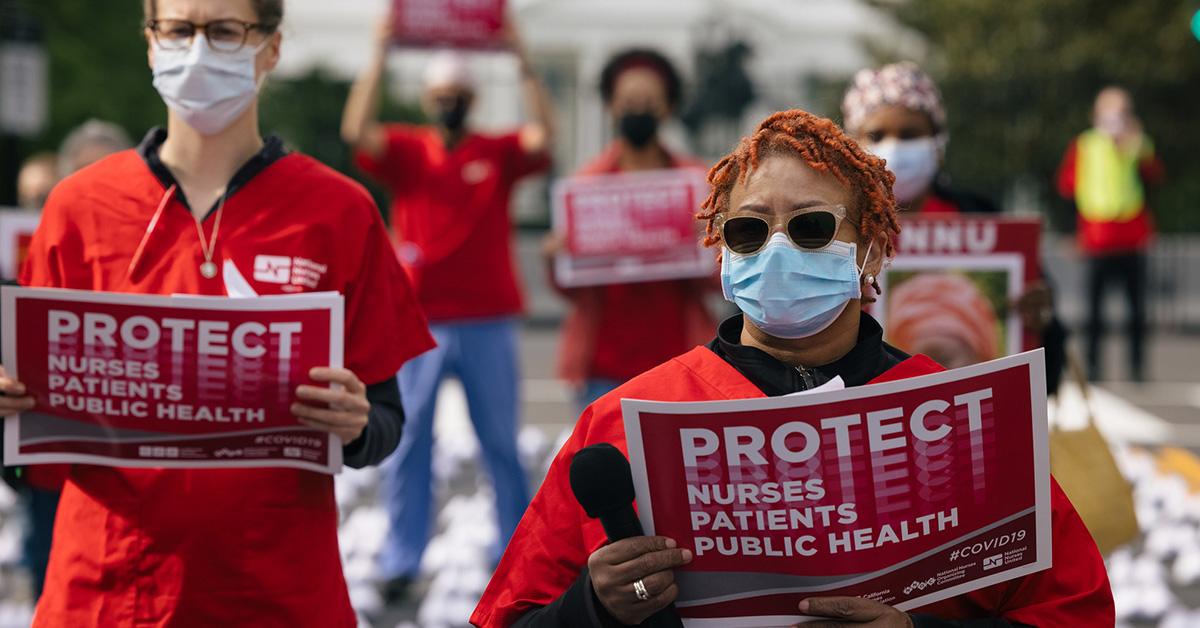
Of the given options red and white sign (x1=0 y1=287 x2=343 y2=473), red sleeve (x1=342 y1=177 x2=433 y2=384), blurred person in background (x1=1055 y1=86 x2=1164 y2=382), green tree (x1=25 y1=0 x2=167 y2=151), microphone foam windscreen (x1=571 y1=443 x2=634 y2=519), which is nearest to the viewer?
microphone foam windscreen (x1=571 y1=443 x2=634 y2=519)

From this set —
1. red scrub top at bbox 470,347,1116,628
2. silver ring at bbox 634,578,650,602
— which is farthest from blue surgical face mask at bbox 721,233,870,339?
silver ring at bbox 634,578,650,602

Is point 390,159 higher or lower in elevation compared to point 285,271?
higher

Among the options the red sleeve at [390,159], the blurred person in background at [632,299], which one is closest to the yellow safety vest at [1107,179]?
the blurred person in background at [632,299]

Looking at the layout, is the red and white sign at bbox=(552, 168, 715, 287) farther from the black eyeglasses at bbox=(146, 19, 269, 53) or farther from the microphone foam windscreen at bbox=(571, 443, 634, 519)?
the microphone foam windscreen at bbox=(571, 443, 634, 519)

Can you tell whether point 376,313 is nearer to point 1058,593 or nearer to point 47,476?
point 47,476

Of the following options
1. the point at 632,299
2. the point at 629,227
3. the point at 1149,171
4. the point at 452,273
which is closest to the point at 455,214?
the point at 452,273

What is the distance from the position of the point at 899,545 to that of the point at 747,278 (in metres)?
0.47

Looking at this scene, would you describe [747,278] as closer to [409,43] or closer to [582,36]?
[409,43]

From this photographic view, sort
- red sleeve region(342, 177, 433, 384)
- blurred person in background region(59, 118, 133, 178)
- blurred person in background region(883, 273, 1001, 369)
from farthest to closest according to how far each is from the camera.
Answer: blurred person in background region(59, 118, 133, 178) → blurred person in background region(883, 273, 1001, 369) → red sleeve region(342, 177, 433, 384)

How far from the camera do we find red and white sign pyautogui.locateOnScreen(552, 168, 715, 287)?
220 inches

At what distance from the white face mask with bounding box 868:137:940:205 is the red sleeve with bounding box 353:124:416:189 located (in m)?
2.63

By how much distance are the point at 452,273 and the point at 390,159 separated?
0.62 m

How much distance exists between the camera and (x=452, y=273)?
5.66m

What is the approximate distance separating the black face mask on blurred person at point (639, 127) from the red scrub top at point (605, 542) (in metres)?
3.73
